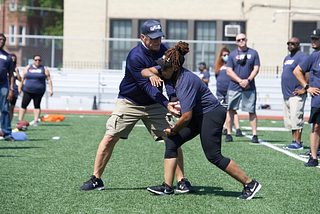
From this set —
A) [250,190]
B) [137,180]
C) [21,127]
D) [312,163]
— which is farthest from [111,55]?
[250,190]

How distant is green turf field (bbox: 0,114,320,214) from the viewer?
14.5 ft

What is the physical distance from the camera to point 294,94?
28.6ft

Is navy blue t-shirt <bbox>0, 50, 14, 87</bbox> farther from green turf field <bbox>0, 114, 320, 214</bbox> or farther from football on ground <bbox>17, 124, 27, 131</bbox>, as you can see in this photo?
football on ground <bbox>17, 124, 27, 131</bbox>

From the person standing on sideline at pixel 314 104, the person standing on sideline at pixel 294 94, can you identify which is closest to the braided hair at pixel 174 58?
the person standing on sideline at pixel 314 104

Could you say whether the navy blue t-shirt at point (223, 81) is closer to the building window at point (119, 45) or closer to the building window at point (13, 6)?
the building window at point (119, 45)

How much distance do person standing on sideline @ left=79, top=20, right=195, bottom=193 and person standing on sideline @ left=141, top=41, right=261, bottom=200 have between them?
8.0 inches

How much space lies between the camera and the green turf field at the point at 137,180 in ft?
14.5

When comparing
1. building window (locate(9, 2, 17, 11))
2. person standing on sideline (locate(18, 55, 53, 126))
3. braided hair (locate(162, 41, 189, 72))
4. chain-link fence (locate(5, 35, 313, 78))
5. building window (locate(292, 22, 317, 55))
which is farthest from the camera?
building window (locate(9, 2, 17, 11))

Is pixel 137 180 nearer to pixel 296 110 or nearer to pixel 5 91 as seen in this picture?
pixel 296 110

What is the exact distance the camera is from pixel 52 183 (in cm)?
538

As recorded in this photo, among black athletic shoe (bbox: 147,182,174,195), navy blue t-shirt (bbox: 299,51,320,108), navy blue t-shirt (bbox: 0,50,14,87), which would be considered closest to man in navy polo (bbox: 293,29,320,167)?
navy blue t-shirt (bbox: 299,51,320,108)

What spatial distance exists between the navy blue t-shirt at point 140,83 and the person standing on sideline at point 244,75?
489 centimetres

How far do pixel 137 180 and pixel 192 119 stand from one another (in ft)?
4.59

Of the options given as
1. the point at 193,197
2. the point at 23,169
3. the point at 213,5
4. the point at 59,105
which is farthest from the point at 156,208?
the point at 213,5
